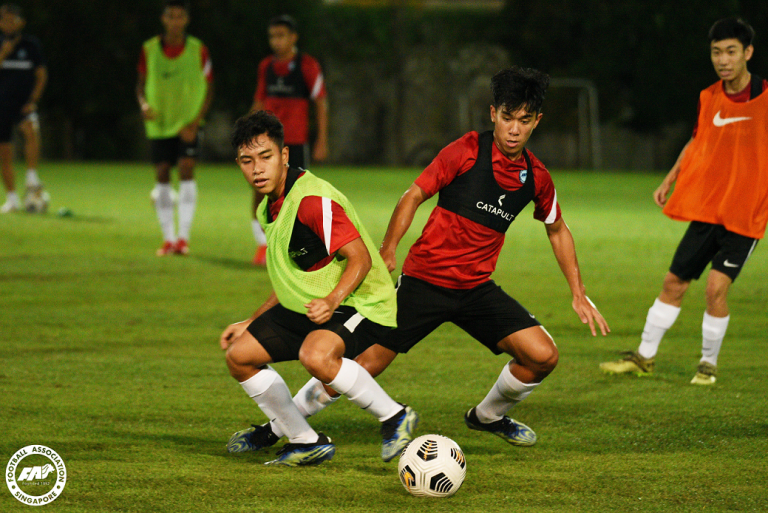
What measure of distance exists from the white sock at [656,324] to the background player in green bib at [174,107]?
5.62 meters

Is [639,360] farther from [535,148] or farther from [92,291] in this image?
[535,148]

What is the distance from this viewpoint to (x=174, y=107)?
399 inches

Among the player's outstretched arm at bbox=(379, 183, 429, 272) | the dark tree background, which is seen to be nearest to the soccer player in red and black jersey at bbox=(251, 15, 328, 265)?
the player's outstretched arm at bbox=(379, 183, 429, 272)

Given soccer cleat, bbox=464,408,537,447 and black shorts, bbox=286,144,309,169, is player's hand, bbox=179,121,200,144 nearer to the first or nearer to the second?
black shorts, bbox=286,144,309,169

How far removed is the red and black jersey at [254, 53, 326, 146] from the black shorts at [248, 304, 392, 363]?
17.8ft

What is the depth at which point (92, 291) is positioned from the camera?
8.00 m

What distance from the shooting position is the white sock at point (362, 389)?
3.89 meters

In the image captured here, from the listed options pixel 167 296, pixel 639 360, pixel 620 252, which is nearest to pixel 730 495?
pixel 639 360

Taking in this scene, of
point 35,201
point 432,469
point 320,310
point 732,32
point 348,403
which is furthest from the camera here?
point 35,201

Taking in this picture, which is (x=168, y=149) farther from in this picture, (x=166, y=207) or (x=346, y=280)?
(x=346, y=280)

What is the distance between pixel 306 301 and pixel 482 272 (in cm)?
85

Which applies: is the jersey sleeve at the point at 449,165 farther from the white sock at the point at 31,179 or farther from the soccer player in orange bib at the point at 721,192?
the white sock at the point at 31,179

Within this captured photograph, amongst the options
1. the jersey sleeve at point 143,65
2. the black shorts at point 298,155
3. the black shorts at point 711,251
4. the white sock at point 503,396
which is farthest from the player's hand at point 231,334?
the jersey sleeve at point 143,65

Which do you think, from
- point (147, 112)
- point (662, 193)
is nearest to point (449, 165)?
point (662, 193)
